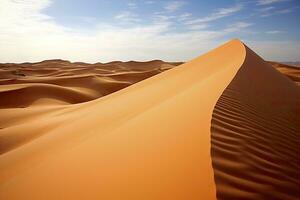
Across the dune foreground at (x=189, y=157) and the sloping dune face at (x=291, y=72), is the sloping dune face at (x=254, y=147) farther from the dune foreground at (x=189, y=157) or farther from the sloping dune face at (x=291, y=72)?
the sloping dune face at (x=291, y=72)

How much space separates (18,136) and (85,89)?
12264mm

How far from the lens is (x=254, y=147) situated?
2.79m

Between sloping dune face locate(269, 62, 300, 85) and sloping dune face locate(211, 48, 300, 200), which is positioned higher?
sloping dune face locate(269, 62, 300, 85)

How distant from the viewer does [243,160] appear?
2.49m

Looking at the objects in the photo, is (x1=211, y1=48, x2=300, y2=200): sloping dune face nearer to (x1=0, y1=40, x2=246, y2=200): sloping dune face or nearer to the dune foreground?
the dune foreground

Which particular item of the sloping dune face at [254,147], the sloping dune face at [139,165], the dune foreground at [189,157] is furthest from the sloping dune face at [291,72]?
the sloping dune face at [139,165]

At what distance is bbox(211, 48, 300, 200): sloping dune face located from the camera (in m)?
2.18

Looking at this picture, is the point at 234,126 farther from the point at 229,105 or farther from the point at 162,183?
the point at 162,183

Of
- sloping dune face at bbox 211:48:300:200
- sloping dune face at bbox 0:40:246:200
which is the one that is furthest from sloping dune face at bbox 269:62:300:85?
sloping dune face at bbox 0:40:246:200

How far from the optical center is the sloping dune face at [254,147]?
2178 mm

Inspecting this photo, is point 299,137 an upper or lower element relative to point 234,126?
lower

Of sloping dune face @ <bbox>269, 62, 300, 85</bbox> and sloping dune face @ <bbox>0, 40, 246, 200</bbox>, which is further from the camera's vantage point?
sloping dune face @ <bbox>269, 62, 300, 85</bbox>

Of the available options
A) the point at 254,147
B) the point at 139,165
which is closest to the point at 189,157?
the point at 139,165

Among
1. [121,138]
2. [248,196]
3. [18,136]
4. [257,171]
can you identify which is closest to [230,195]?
[248,196]
